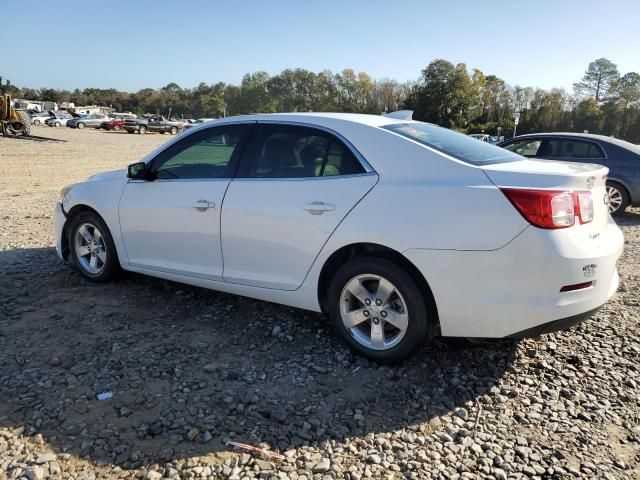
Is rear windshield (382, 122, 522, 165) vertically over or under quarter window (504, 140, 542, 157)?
over

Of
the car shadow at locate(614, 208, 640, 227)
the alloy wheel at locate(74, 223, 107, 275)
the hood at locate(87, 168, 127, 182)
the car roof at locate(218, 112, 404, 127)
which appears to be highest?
the car roof at locate(218, 112, 404, 127)

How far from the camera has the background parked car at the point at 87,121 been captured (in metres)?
59.6

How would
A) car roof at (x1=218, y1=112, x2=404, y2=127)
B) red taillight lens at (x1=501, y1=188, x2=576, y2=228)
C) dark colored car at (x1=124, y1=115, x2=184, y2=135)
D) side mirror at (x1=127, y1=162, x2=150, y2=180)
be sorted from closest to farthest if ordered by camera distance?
red taillight lens at (x1=501, y1=188, x2=576, y2=228) < car roof at (x1=218, y1=112, x2=404, y2=127) < side mirror at (x1=127, y1=162, x2=150, y2=180) < dark colored car at (x1=124, y1=115, x2=184, y2=135)

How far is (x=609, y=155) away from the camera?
9.27m

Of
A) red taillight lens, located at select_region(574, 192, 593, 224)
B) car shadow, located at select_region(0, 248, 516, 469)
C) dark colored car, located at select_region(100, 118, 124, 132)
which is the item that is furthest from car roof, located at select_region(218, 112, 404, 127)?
dark colored car, located at select_region(100, 118, 124, 132)

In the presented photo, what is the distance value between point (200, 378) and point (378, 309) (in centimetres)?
123

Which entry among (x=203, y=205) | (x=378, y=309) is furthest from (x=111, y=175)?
(x=378, y=309)

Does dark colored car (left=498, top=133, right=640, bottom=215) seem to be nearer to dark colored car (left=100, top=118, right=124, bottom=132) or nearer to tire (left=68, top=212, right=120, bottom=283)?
tire (left=68, top=212, right=120, bottom=283)

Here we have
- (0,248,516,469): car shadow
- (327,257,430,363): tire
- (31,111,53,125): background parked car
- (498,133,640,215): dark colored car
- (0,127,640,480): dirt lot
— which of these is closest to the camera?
(0,127,640,480): dirt lot

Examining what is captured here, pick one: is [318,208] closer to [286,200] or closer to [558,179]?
[286,200]

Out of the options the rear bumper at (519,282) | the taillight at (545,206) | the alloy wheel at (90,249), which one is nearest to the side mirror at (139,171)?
the alloy wheel at (90,249)

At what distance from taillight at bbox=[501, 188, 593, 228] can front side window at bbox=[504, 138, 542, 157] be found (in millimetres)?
7398

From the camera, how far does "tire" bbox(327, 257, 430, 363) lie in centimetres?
316

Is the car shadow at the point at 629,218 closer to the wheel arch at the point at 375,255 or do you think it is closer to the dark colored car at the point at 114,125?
the wheel arch at the point at 375,255
